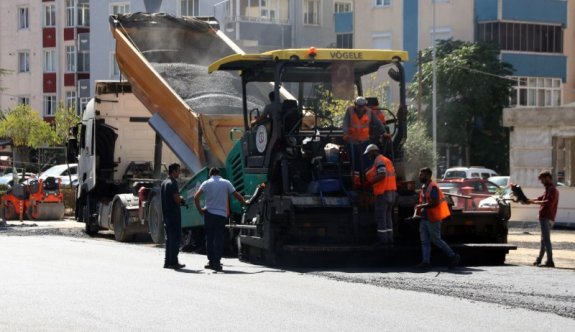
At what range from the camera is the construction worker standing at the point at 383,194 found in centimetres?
1816

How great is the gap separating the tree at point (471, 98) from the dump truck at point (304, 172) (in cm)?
3161

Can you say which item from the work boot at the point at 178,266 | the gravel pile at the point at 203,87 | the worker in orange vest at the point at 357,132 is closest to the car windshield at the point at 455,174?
the gravel pile at the point at 203,87

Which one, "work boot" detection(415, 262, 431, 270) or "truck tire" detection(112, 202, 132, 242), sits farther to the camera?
"truck tire" detection(112, 202, 132, 242)

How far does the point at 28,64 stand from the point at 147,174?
48.0 meters

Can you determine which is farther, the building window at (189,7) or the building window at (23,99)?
the building window at (23,99)

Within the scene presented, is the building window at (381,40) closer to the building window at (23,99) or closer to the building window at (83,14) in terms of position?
the building window at (83,14)

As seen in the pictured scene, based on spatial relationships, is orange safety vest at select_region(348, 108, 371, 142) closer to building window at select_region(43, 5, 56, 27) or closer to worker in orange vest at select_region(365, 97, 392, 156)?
worker in orange vest at select_region(365, 97, 392, 156)

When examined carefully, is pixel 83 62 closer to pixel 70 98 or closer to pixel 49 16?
pixel 70 98

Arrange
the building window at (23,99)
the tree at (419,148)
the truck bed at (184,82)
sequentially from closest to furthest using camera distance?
the truck bed at (184,82) → the tree at (419,148) → the building window at (23,99)

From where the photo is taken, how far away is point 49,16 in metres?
72.9

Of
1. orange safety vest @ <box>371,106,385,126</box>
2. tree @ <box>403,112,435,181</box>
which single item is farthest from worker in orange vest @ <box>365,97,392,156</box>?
tree @ <box>403,112,435,181</box>

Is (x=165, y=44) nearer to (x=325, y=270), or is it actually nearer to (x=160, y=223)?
(x=160, y=223)

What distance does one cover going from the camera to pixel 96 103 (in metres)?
28.0

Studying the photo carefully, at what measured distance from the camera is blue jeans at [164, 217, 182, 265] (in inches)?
727
